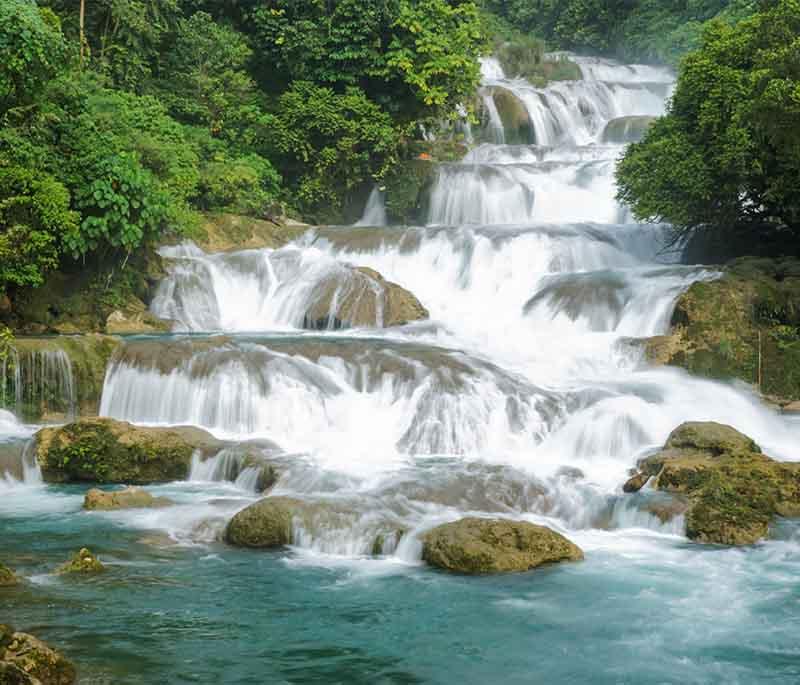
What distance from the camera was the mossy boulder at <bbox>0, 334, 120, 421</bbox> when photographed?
46.9 ft

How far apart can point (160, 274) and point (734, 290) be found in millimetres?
10482

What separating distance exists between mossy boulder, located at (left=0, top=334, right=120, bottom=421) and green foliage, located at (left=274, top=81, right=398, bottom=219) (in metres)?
11.3

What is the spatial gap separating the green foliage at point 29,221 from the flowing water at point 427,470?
2387 mm

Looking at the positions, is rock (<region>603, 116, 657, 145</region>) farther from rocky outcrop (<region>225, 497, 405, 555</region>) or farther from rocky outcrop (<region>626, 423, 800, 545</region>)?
rocky outcrop (<region>225, 497, 405, 555</region>)

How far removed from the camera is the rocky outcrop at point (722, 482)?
33.8 feet

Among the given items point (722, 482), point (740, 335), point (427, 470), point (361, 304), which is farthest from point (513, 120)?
point (722, 482)

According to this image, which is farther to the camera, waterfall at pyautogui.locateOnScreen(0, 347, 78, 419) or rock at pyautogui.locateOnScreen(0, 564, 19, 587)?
waterfall at pyautogui.locateOnScreen(0, 347, 78, 419)

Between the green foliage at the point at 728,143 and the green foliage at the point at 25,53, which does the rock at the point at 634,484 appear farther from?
the green foliage at the point at 25,53

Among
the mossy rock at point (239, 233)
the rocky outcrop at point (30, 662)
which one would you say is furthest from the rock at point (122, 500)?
the mossy rock at point (239, 233)

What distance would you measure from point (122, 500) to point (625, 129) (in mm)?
23369

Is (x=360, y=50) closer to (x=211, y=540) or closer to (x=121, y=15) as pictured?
(x=121, y=15)

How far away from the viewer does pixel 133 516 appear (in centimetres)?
1079

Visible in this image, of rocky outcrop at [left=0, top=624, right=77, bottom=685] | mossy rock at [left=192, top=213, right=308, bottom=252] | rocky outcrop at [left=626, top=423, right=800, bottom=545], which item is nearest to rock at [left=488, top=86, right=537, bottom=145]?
mossy rock at [left=192, top=213, right=308, bottom=252]

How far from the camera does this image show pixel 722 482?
1089 cm
